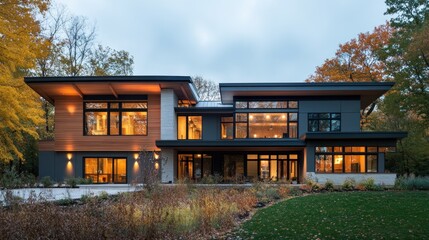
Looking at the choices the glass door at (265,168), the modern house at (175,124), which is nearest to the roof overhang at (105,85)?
the modern house at (175,124)

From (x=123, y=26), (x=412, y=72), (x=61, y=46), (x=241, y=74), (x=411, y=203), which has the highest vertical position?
(x=123, y=26)

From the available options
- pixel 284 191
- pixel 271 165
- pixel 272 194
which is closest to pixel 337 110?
pixel 271 165

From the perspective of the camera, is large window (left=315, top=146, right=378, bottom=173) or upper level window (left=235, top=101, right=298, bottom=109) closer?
large window (left=315, top=146, right=378, bottom=173)

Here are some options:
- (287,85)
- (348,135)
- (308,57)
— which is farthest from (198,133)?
(308,57)

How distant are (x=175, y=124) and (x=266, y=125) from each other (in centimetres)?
631

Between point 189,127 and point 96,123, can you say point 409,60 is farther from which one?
point 96,123

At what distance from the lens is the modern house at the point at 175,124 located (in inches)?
1055

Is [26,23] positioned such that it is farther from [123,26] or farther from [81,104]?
[123,26]

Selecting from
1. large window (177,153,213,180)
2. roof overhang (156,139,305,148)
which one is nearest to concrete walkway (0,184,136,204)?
roof overhang (156,139,305,148)

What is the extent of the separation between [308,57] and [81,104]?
131m

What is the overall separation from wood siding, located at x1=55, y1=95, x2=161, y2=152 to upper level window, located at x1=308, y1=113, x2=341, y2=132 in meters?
10.4

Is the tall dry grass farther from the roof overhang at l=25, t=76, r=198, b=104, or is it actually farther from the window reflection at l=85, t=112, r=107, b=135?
the window reflection at l=85, t=112, r=107, b=135

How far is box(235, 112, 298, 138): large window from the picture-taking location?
27750mm

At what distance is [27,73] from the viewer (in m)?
31.4
